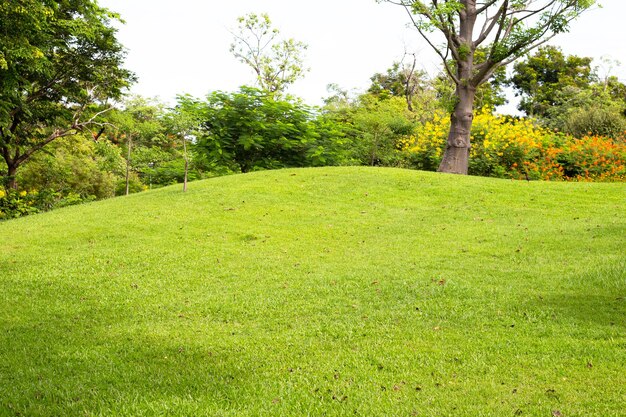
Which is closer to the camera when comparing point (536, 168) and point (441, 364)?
point (441, 364)

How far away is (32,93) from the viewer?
1802cm

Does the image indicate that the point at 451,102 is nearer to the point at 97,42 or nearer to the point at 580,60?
the point at 97,42

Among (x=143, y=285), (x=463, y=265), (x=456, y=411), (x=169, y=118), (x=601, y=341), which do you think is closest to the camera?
(x=456, y=411)

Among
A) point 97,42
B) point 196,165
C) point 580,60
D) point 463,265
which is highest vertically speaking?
point 580,60

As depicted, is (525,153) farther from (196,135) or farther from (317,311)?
(317,311)

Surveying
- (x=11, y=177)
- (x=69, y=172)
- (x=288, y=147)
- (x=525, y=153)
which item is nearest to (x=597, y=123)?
(x=525, y=153)

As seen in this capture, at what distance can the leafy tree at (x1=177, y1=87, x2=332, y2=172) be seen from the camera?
63.3 ft

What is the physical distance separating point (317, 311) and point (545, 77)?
44.9m

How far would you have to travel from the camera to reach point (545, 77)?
44438 millimetres

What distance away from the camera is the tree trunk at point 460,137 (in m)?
17.8

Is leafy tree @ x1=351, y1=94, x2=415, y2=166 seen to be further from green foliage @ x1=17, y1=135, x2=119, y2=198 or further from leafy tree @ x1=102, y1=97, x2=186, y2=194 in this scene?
green foliage @ x1=17, y1=135, x2=119, y2=198

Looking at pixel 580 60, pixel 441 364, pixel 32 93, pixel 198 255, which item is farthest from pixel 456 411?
pixel 580 60

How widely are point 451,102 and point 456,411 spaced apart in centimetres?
1570

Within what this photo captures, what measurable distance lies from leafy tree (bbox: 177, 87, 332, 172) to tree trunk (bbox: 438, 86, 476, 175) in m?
5.06
